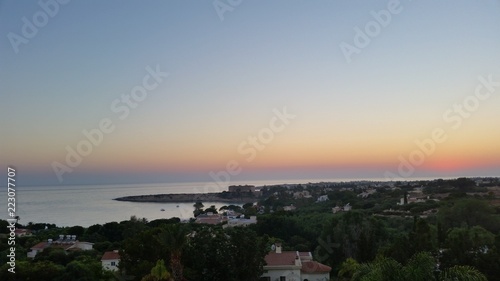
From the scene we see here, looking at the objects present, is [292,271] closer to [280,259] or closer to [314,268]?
[280,259]

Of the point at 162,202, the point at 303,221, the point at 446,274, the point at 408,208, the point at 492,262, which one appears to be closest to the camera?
the point at 446,274

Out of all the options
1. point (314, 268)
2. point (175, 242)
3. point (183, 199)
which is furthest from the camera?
point (183, 199)

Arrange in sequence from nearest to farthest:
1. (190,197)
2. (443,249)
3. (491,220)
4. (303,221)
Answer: (443,249)
(491,220)
(303,221)
(190,197)

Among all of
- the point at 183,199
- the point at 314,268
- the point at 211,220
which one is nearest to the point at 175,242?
the point at 314,268

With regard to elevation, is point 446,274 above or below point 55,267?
above

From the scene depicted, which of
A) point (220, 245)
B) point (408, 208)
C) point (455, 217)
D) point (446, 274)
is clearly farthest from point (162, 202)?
point (446, 274)

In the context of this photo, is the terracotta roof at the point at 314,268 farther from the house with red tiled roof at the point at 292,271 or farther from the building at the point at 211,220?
the building at the point at 211,220

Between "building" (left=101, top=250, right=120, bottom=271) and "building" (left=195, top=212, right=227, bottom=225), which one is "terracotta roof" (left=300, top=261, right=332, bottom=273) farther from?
"building" (left=195, top=212, right=227, bottom=225)

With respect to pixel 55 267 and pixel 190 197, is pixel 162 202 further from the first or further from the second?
pixel 55 267
